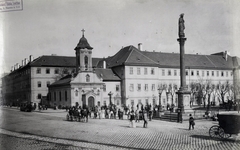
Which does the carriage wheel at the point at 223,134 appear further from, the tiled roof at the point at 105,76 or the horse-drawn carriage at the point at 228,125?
the tiled roof at the point at 105,76

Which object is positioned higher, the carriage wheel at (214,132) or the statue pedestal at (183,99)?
the statue pedestal at (183,99)

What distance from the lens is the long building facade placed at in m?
47.4

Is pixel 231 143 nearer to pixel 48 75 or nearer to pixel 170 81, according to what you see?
pixel 170 81

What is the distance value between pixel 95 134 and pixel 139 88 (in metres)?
37.0

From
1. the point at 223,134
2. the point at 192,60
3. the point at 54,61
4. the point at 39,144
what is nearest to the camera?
the point at 39,144

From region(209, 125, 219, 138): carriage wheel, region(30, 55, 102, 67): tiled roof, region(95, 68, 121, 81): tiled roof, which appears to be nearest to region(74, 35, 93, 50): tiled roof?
region(95, 68, 121, 81): tiled roof

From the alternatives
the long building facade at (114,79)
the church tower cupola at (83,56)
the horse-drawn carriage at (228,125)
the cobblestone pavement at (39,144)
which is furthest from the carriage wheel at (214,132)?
the church tower cupola at (83,56)

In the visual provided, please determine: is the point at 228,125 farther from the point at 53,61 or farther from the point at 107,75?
the point at 53,61

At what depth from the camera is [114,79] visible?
175ft

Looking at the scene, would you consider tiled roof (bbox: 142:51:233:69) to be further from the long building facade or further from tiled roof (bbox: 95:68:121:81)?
tiled roof (bbox: 95:68:121:81)

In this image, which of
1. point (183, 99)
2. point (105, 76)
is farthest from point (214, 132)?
point (105, 76)

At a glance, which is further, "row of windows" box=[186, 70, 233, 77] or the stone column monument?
"row of windows" box=[186, 70, 233, 77]

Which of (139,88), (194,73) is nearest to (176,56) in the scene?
(194,73)

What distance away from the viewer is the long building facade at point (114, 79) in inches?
1865
